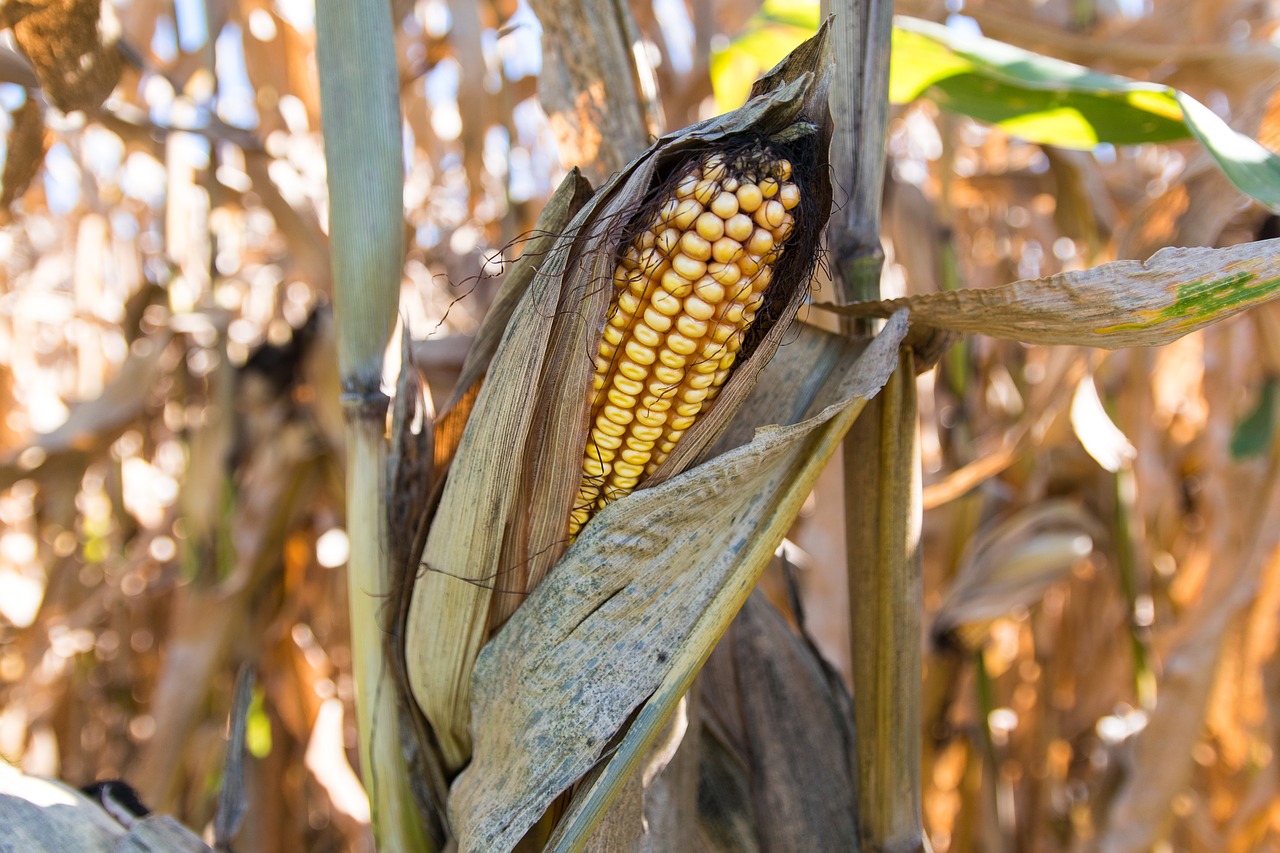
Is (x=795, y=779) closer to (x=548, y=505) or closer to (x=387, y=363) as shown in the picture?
(x=548, y=505)

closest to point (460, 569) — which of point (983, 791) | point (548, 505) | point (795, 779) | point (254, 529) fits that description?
point (548, 505)

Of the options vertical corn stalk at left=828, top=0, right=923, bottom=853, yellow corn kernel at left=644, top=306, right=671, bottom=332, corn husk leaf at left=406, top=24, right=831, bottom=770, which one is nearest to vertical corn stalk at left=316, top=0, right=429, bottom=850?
corn husk leaf at left=406, top=24, right=831, bottom=770

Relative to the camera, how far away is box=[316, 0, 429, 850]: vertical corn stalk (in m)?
0.82

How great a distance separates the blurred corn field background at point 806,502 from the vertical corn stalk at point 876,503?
0.15 meters

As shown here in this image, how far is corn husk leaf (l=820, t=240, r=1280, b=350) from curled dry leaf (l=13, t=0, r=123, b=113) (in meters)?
1.07

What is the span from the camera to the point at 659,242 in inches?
25.8

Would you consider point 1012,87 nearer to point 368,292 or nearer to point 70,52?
point 368,292

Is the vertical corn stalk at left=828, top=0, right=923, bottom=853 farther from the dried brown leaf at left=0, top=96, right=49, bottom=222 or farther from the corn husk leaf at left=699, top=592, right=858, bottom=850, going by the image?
the dried brown leaf at left=0, top=96, right=49, bottom=222

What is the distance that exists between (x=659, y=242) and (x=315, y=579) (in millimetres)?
2005

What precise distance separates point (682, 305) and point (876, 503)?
30cm

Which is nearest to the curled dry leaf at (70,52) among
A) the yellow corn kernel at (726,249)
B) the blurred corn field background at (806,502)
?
the blurred corn field background at (806,502)

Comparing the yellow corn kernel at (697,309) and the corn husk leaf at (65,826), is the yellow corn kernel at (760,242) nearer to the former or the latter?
the yellow corn kernel at (697,309)

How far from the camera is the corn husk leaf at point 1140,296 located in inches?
25.6

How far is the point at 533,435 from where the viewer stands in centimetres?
74
